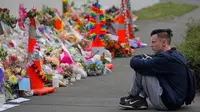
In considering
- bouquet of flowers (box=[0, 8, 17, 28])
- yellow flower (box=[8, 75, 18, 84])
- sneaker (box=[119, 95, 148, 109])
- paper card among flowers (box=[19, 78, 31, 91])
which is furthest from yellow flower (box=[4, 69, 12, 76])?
bouquet of flowers (box=[0, 8, 17, 28])

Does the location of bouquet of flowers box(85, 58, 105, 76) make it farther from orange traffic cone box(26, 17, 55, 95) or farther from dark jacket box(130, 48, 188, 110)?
dark jacket box(130, 48, 188, 110)

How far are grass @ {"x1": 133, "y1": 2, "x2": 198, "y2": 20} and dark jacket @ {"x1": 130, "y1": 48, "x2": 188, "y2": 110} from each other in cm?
1648

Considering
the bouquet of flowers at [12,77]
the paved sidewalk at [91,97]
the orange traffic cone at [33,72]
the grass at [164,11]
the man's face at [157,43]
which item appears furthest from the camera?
the grass at [164,11]

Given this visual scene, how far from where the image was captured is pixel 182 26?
2133cm

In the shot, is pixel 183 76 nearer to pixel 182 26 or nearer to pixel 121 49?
pixel 121 49

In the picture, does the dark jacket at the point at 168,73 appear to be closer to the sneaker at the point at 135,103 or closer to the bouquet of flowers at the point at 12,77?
the sneaker at the point at 135,103

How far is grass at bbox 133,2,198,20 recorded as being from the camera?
2464cm

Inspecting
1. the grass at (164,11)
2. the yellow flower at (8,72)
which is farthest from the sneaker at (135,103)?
the grass at (164,11)

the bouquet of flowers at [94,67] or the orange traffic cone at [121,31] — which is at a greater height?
the orange traffic cone at [121,31]

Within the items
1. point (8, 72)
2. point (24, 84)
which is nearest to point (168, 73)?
point (24, 84)

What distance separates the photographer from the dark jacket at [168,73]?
757cm

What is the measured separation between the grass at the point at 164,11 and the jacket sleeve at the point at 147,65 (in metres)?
16.5

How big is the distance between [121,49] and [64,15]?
114 inches

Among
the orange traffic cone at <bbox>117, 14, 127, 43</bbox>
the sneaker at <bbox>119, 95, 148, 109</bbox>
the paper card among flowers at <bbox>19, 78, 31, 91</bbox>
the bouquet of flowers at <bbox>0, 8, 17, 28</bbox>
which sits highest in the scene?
the bouquet of flowers at <bbox>0, 8, 17, 28</bbox>
